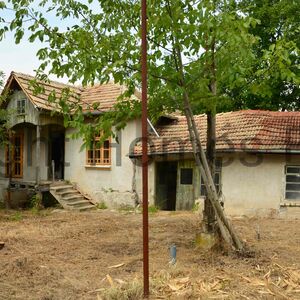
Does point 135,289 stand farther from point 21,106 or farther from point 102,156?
point 21,106

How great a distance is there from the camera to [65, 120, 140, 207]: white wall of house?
16.7 metres

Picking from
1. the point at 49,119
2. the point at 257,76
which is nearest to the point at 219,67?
the point at 257,76

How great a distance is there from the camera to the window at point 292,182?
1437 centimetres

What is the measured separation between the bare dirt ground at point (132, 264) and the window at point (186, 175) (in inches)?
146

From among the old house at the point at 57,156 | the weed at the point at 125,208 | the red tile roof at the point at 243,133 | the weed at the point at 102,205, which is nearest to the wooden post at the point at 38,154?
the old house at the point at 57,156

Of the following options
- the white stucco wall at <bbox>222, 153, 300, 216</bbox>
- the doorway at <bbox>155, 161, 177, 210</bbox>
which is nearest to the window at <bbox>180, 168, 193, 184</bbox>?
the doorway at <bbox>155, 161, 177, 210</bbox>

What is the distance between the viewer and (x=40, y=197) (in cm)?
1700

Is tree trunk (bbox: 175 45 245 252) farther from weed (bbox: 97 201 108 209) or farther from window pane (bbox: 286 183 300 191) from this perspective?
weed (bbox: 97 201 108 209)

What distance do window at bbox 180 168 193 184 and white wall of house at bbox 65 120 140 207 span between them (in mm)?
2021

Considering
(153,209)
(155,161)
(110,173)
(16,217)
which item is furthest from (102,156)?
(16,217)

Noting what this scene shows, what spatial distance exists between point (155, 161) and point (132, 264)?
349 inches

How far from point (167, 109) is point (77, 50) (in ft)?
7.15

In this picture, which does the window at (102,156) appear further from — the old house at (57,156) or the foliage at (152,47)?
the foliage at (152,47)

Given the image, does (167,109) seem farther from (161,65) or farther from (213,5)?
(213,5)
